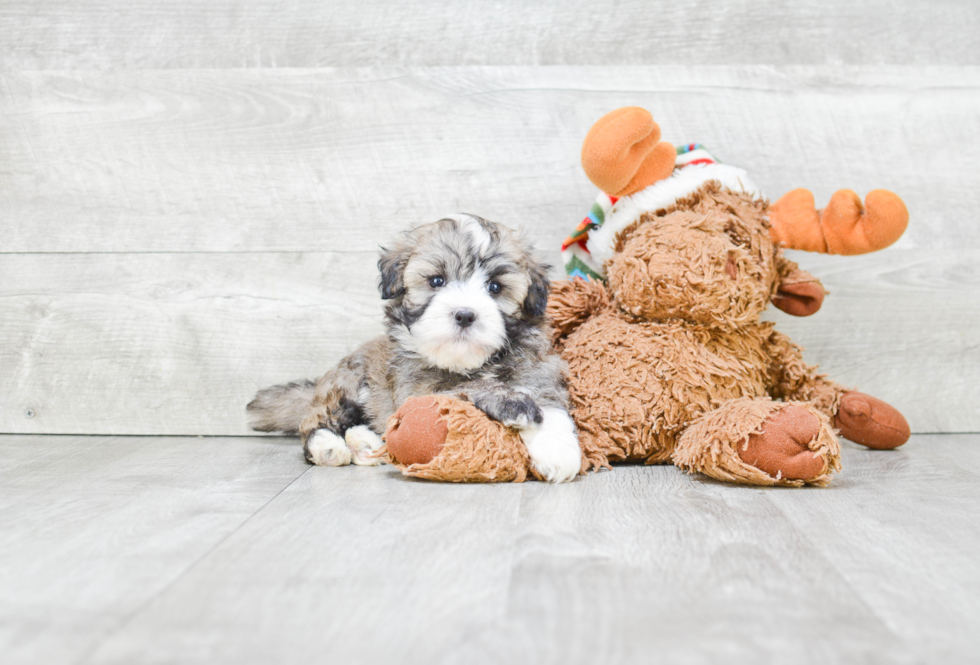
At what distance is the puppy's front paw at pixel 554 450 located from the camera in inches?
61.2

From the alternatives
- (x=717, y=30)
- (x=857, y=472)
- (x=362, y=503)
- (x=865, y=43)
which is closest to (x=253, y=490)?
(x=362, y=503)

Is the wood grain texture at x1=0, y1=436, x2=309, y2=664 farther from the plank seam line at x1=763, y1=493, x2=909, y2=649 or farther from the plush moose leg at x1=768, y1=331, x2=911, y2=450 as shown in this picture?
the plush moose leg at x1=768, y1=331, x2=911, y2=450

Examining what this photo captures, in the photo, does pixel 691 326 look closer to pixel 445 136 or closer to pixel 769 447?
pixel 769 447

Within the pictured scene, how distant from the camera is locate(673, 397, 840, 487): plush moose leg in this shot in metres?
1.48

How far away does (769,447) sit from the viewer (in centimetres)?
149

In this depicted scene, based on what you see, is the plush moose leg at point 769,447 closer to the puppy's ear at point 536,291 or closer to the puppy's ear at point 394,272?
the puppy's ear at point 536,291

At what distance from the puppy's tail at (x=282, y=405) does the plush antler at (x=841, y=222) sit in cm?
129

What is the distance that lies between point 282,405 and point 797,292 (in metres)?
1.37

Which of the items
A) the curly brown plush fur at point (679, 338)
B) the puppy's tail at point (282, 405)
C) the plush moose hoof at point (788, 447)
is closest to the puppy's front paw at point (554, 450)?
the curly brown plush fur at point (679, 338)

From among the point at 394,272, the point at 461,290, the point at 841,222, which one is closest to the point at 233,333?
the point at 394,272

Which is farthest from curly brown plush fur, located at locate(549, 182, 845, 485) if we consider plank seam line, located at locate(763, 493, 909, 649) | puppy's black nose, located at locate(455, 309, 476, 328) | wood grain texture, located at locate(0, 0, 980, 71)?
wood grain texture, located at locate(0, 0, 980, 71)

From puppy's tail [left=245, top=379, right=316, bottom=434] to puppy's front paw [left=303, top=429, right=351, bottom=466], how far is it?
10.2 inches

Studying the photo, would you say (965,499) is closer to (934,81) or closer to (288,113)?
(934,81)

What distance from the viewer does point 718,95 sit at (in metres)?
2.17
